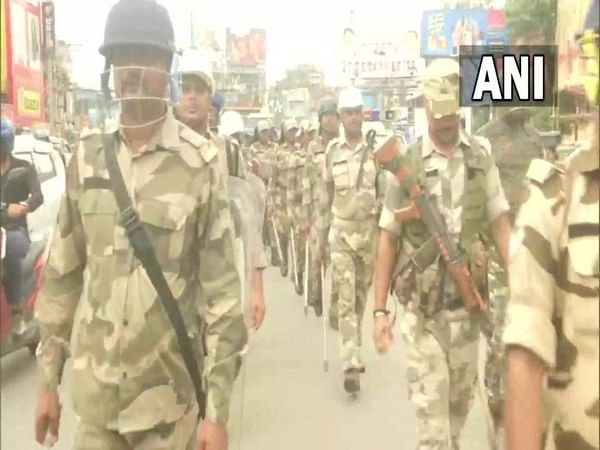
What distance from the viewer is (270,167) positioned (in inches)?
138

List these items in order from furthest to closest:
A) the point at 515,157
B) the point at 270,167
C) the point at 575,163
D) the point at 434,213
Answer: the point at 270,167
the point at 515,157
the point at 434,213
the point at 575,163

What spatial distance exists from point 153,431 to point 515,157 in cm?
143

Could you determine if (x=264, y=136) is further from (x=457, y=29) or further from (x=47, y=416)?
(x=47, y=416)

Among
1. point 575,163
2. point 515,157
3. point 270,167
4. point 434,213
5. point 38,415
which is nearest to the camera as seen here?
point 575,163

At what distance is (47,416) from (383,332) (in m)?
1.04

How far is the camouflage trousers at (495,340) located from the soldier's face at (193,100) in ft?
2.76

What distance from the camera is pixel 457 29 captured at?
275cm

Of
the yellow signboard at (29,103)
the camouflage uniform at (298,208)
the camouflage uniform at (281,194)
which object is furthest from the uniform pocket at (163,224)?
the camouflage uniform at (298,208)

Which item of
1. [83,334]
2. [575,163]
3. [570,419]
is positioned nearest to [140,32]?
[83,334]

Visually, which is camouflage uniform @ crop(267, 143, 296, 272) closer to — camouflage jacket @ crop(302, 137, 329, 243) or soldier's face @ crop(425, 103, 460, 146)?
camouflage jacket @ crop(302, 137, 329, 243)

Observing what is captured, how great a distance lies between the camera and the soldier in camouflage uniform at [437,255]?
8.38 feet

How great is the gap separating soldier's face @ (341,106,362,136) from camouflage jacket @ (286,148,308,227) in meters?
0.37

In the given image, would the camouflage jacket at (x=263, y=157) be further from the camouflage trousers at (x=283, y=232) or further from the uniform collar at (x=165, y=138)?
the uniform collar at (x=165, y=138)

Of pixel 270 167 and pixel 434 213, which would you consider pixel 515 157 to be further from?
pixel 270 167
